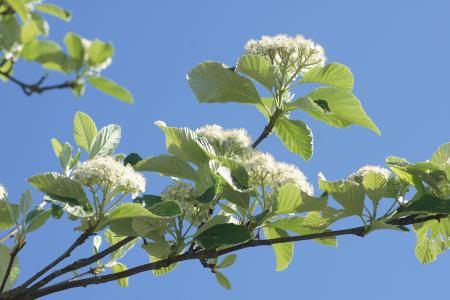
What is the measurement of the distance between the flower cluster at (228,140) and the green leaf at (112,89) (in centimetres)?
130

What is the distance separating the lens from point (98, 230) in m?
2.23

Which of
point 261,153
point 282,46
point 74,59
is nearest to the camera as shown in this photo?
point 74,59

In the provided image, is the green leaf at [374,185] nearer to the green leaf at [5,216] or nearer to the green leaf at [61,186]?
the green leaf at [61,186]

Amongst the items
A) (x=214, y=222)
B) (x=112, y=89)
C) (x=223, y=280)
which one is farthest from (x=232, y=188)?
(x=112, y=89)

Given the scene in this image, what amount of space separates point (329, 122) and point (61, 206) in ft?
3.30

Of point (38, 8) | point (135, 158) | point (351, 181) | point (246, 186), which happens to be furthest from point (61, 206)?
point (38, 8)

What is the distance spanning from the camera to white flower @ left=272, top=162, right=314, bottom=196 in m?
2.30

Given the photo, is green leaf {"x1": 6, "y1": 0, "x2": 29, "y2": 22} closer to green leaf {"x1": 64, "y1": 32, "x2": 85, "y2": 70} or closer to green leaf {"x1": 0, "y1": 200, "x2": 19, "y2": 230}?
green leaf {"x1": 64, "y1": 32, "x2": 85, "y2": 70}

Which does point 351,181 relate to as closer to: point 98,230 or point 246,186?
point 246,186

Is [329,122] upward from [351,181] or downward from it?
upward

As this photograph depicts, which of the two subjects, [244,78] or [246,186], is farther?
[244,78]

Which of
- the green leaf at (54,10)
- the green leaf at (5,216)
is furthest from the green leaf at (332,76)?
the green leaf at (54,10)

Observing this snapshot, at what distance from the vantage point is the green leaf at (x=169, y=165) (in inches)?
92.0

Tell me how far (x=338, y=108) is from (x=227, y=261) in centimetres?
68
